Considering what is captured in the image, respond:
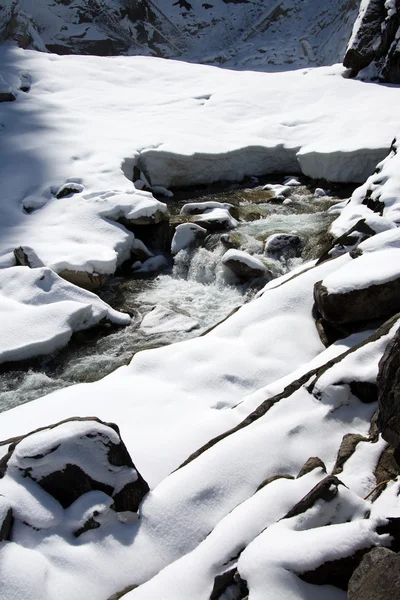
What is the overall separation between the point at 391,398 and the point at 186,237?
682cm

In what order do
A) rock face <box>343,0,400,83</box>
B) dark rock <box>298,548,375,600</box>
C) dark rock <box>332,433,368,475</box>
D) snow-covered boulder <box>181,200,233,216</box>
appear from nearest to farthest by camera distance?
dark rock <box>298,548,375,600</box> < dark rock <box>332,433,368,475</box> < snow-covered boulder <box>181,200,233,216</box> < rock face <box>343,0,400,83</box>

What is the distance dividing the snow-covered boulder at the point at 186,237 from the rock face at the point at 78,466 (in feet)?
20.7

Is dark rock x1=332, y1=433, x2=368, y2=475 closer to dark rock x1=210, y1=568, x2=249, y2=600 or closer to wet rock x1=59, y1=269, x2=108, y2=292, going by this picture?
dark rock x1=210, y1=568, x2=249, y2=600

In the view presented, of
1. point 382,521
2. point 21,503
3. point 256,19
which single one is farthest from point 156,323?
point 256,19

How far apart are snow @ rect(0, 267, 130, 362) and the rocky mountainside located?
21941mm

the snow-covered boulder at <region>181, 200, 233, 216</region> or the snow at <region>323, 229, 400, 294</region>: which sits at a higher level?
the snow at <region>323, 229, 400, 294</region>

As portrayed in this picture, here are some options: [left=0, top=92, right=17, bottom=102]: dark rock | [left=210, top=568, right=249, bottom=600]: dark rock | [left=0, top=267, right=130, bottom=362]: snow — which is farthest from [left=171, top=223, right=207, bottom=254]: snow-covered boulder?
[left=0, top=92, right=17, bottom=102]: dark rock

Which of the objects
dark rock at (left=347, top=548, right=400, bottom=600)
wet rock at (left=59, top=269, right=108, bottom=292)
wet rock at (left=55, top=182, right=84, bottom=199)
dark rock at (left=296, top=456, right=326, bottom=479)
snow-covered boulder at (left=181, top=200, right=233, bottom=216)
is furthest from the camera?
wet rock at (left=55, top=182, right=84, bottom=199)

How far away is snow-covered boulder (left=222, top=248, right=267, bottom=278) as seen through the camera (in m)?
8.44

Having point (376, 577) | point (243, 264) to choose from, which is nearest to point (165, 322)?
point (243, 264)

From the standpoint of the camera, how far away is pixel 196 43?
32.2 meters

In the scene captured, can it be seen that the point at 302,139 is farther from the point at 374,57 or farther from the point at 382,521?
the point at 382,521

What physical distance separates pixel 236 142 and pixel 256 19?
23.3 m

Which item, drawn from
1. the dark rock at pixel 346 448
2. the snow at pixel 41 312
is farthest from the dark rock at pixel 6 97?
the dark rock at pixel 346 448
